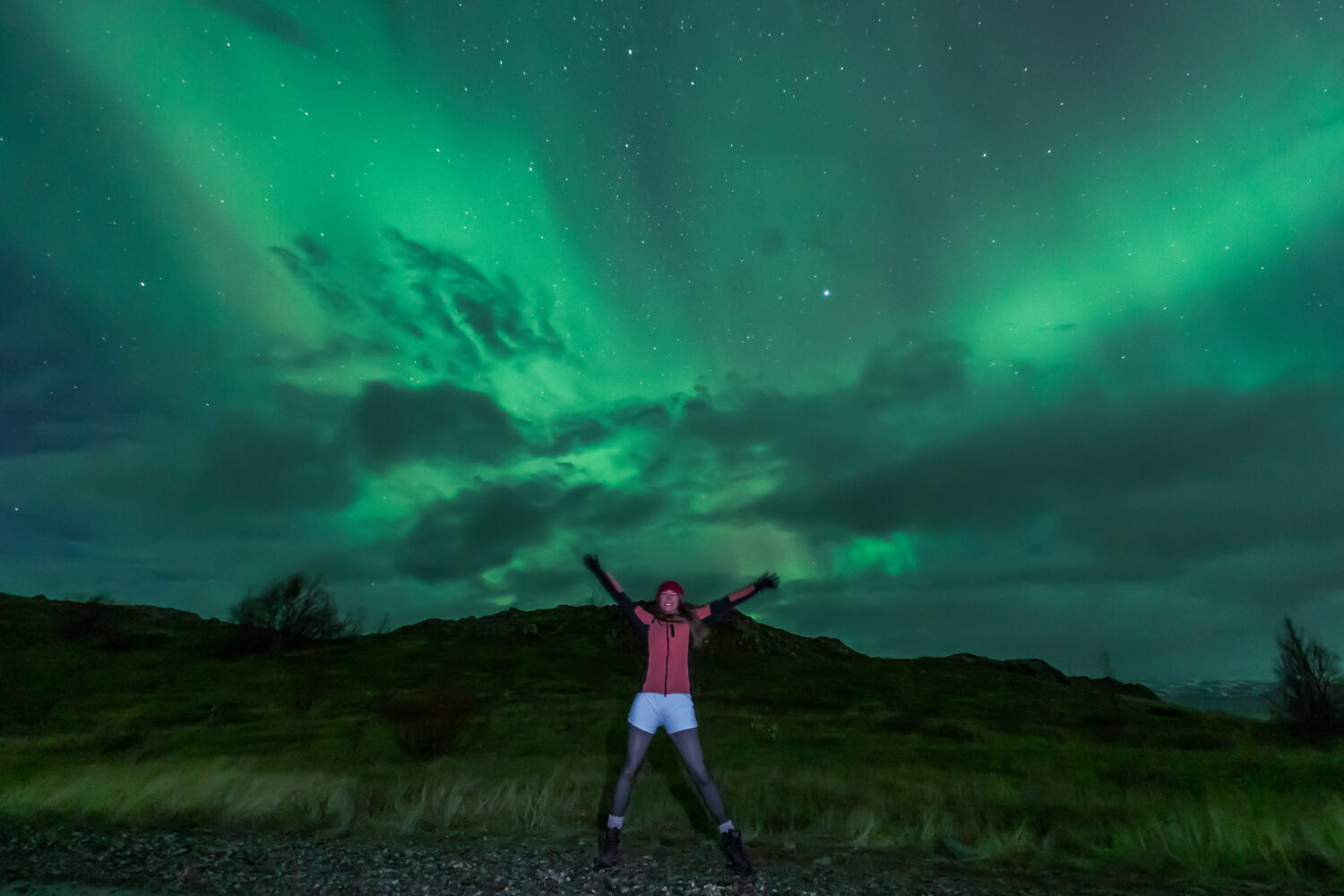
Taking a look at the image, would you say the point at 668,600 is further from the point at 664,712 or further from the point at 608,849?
the point at 608,849

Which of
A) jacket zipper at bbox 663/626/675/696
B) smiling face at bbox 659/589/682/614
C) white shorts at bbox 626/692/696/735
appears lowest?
white shorts at bbox 626/692/696/735

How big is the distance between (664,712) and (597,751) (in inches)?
949

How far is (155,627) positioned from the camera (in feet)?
274

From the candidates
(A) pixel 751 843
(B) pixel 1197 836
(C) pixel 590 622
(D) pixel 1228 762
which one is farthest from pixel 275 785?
(C) pixel 590 622

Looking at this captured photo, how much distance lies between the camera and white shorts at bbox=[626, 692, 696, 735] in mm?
8180

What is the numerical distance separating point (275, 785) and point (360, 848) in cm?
583

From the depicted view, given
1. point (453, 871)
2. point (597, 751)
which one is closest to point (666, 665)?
point (453, 871)

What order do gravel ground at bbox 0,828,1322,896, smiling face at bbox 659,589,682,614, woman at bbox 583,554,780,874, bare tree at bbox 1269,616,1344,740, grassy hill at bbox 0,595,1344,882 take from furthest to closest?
bare tree at bbox 1269,616,1344,740
grassy hill at bbox 0,595,1344,882
smiling face at bbox 659,589,682,614
woman at bbox 583,554,780,874
gravel ground at bbox 0,828,1322,896

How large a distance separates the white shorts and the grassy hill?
122 inches

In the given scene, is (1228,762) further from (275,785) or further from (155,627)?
(155,627)

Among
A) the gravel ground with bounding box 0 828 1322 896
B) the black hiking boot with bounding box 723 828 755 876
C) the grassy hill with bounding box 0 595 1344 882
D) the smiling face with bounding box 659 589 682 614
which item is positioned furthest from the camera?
the grassy hill with bounding box 0 595 1344 882

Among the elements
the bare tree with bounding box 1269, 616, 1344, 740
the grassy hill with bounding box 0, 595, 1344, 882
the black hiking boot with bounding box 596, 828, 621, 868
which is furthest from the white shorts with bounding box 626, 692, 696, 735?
the bare tree with bounding box 1269, 616, 1344, 740

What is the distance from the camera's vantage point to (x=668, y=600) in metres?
8.56

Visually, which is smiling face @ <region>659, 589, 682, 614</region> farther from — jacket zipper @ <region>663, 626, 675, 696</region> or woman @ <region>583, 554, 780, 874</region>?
jacket zipper @ <region>663, 626, 675, 696</region>
